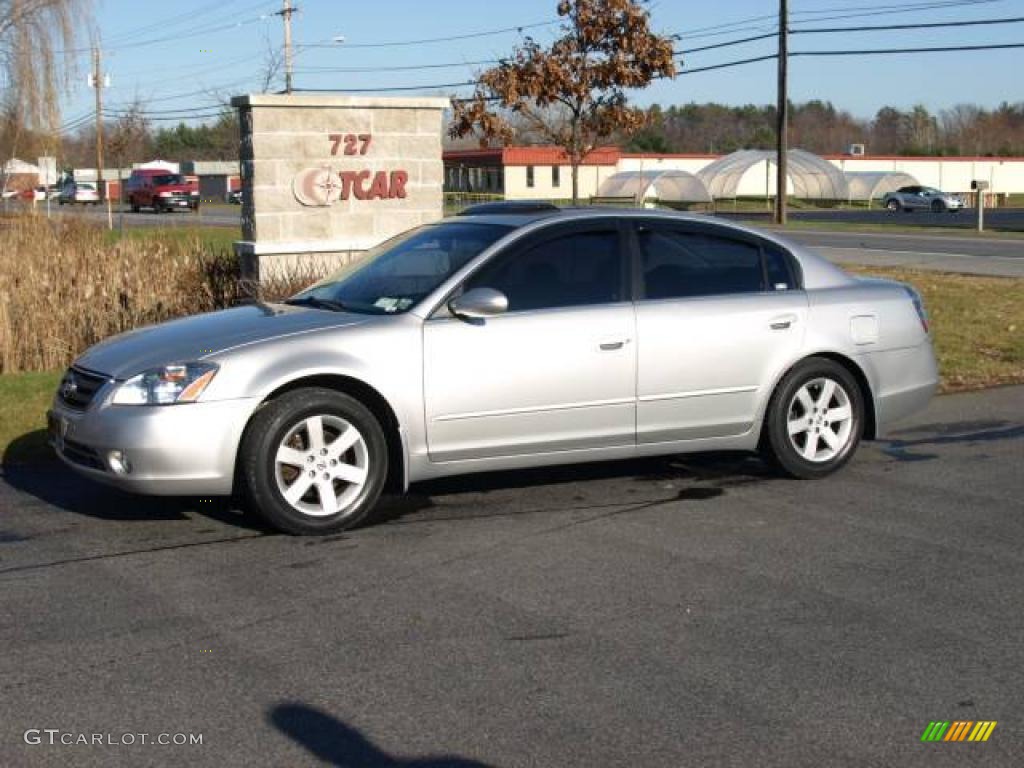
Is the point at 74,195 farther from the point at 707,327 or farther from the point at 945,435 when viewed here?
the point at 707,327

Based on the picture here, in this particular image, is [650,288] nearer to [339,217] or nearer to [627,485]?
[627,485]

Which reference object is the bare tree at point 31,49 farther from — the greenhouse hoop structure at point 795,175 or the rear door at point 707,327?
the greenhouse hoop structure at point 795,175

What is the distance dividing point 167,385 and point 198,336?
0.49m

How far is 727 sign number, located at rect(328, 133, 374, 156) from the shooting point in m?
13.9

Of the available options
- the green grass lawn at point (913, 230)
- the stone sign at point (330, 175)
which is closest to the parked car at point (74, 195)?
the stone sign at point (330, 175)

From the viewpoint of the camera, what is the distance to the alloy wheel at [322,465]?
6.60m

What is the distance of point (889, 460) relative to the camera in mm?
8539

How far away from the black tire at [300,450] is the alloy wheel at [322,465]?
0.04 feet

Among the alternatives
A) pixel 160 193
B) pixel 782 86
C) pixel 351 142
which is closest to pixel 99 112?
pixel 160 193

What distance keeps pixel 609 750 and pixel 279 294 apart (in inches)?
342

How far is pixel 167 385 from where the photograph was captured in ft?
21.2

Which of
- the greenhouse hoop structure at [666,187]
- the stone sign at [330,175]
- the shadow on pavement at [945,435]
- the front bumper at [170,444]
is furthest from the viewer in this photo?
the greenhouse hoop structure at [666,187]

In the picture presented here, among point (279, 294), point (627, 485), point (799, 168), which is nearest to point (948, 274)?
point (279, 294)

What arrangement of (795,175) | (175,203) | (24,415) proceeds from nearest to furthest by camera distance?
(24,415)
(175,203)
(795,175)
